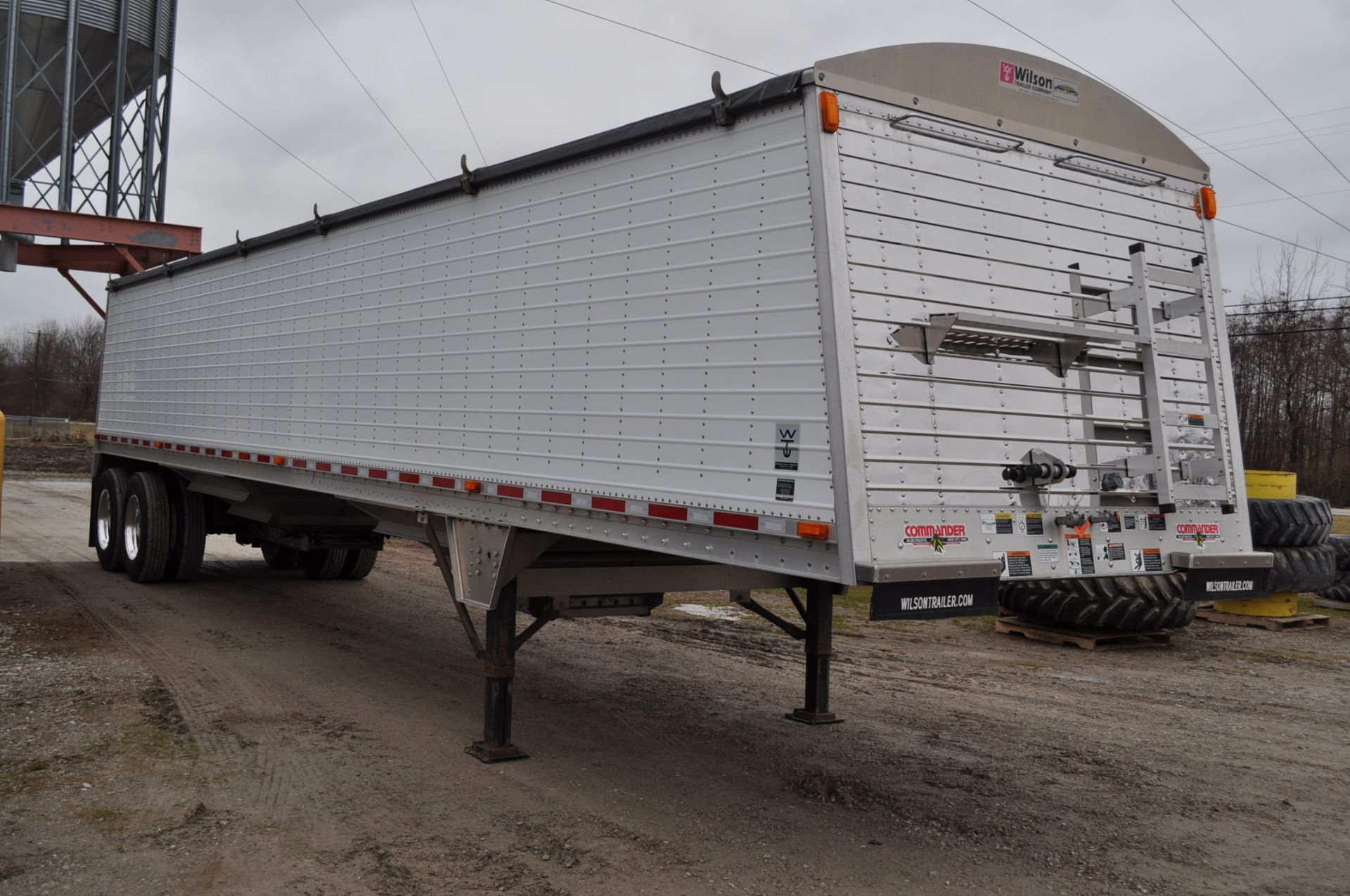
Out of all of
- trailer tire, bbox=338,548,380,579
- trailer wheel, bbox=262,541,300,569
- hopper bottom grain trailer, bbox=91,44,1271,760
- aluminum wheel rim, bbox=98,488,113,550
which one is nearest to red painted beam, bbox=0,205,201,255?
aluminum wheel rim, bbox=98,488,113,550

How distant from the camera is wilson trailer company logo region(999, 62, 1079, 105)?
4.93 metres

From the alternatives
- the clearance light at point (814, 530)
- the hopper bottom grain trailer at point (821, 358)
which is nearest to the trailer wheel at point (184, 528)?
the hopper bottom grain trailer at point (821, 358)

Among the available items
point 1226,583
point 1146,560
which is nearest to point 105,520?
point 1146,560

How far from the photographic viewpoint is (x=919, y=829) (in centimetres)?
504

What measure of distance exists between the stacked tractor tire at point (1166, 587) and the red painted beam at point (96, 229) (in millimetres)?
11023

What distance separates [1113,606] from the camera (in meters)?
9.77

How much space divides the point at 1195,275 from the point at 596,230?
3.12 meters

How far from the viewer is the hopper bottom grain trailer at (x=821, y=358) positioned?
423 cm

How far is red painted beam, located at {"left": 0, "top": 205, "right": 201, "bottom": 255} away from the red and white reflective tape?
6232 millimetres

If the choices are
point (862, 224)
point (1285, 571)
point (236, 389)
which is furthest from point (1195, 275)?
point (236, 389)

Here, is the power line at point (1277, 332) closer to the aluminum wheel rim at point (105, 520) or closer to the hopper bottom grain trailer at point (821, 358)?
the hopper bottom grain trailer at point (821, 358)

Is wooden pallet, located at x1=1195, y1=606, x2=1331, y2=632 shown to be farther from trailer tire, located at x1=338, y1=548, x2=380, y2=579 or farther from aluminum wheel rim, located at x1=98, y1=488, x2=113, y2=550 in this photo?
aluminum wheel rim, located at x1=98, y1=488, x2=113, y2=550

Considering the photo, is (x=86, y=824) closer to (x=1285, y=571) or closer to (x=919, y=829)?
(x=919, y=829)

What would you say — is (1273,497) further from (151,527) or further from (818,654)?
(151,527)
